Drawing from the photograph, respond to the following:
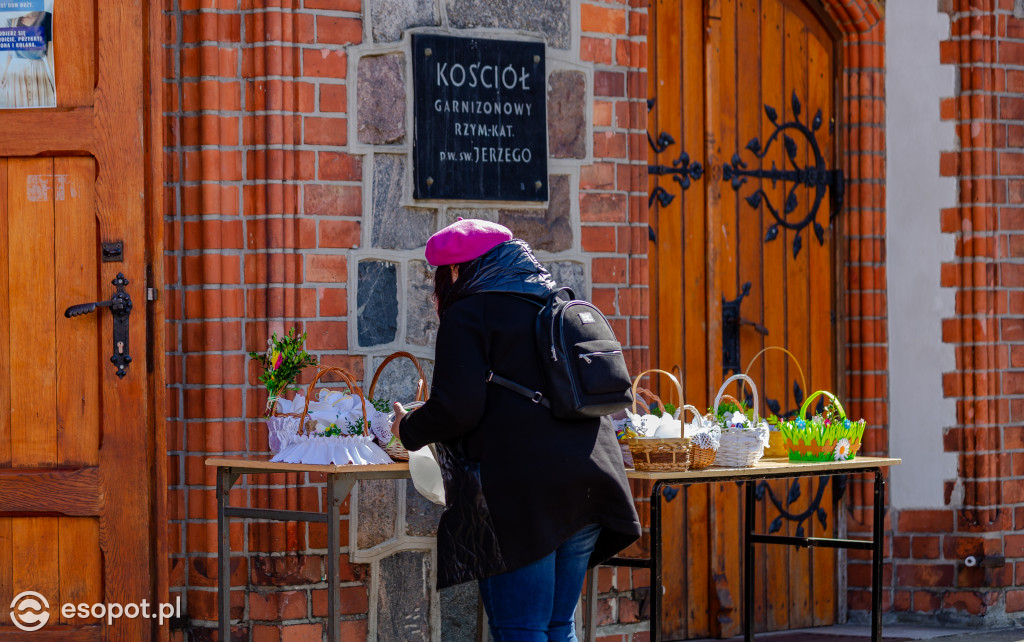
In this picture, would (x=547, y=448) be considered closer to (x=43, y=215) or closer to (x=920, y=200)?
(x=43, y=215)

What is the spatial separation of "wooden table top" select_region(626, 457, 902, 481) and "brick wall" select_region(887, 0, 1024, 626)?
1247 mm

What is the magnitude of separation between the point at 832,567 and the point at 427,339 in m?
2.47

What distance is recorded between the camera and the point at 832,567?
638 centimetres

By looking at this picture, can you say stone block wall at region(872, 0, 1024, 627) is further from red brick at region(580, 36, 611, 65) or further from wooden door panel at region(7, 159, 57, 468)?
wooden door panel at region(7, 159, 57, 468)

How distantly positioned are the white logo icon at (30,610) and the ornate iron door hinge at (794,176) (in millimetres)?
3423

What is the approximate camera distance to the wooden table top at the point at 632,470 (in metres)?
4.34

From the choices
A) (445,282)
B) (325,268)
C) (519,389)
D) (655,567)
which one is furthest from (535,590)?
(325,268)

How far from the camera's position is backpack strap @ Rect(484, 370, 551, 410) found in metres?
Answer: 3.64

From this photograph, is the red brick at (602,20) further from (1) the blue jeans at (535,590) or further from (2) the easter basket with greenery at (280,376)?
(1) the blue jeans at (535,590)

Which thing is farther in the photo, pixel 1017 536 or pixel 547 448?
pixel 1017 536

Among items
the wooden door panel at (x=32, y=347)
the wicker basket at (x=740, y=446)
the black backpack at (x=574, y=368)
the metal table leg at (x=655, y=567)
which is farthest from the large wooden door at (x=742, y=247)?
the wooden door panel at (x=32, y=347)

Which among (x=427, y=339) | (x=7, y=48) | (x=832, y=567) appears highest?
(x=7, y=48)

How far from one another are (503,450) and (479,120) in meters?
1.91

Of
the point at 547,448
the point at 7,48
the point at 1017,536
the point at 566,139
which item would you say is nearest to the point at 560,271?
the point at 566,139
